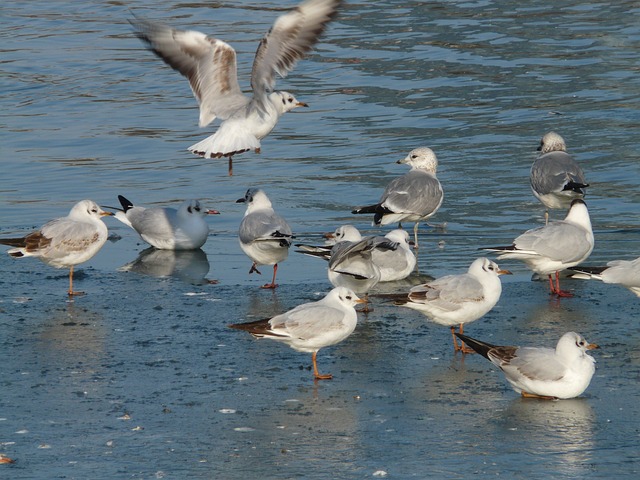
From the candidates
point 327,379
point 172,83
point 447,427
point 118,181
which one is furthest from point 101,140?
point 447,427

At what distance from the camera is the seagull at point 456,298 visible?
8039mm

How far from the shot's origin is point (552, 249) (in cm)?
941

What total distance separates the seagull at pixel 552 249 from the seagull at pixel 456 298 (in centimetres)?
110

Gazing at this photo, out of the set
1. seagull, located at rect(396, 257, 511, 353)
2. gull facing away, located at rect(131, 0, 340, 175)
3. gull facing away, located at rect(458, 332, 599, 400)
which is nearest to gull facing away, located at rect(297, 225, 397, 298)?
seagull, located at rect(396, 257, 511, 353)

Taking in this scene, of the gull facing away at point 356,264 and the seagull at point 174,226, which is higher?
the seagull at point 174,226

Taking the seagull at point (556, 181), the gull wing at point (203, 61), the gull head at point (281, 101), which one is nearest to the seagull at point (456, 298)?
the seagull at point (556, 181)

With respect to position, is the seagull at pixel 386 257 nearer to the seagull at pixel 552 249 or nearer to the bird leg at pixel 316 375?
the seagull at pixel 552 249

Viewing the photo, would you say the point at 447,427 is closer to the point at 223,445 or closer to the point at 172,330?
the point at 223,445

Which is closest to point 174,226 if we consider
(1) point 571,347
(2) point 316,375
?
(2) point 316,375

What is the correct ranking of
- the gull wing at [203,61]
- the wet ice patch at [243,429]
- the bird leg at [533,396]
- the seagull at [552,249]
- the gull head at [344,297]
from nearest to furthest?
Result: the wet ice patch at [243,429] → the bird leg at [533,396] → the gull head at [344,297] → the seagull at [552,249] → the gull wing at [203,61]

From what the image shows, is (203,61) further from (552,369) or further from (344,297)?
(552,369)

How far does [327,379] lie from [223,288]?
8.52ft

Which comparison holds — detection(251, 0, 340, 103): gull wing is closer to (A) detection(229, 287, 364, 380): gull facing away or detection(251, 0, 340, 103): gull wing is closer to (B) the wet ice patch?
(A) detection(229, 287, 364, 380): gull facing away

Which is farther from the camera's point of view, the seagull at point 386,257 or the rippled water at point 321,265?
the seagull at point 386,257
